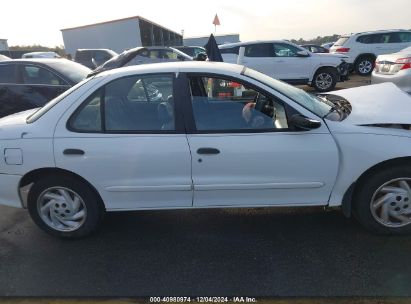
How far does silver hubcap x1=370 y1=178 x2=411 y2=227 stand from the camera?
10.3ft

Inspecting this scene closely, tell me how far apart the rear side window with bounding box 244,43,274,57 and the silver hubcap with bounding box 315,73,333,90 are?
63.6 inches

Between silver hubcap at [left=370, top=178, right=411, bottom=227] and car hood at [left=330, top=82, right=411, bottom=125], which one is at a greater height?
car hood at [left=330, top=82, right=411, bottom=125]

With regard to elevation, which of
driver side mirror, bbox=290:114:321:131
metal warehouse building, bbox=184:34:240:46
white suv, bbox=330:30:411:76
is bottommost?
metal warehouse building, bbox=184:34:240:46

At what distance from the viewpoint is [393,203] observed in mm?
3174

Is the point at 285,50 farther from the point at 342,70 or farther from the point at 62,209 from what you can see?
the point at 62,209

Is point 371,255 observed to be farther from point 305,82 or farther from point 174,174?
point 305,82

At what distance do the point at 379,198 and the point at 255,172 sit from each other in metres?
1.08

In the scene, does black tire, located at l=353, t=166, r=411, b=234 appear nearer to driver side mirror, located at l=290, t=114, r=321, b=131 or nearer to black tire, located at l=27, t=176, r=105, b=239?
driver side mirror, located at l=290, t=114, r=321, b=131

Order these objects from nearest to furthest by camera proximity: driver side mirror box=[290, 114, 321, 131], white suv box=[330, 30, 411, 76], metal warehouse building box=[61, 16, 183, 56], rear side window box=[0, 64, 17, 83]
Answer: driver side mirror box=[290, 114, 321, 131] < rear side window box=[0, 64, 17, 83] < white suv box=[330, 30, 411, 76] < metal warehouse building box=[61, 16, 183, 56]

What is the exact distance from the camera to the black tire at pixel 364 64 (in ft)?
47.4

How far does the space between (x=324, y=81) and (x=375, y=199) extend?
8978mm

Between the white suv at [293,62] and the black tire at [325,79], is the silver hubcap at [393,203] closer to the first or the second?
the white suv at [293,62]

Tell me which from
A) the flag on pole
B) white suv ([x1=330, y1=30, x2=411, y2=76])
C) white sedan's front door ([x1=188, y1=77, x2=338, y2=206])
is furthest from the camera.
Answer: white suv ([x1=330, y1=30, x2=411, y2=76])

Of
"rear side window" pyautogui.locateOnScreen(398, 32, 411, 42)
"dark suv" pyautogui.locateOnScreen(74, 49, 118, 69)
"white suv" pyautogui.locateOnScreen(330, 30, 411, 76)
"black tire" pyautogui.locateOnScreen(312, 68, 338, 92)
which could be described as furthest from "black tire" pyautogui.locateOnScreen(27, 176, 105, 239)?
"rear side window" pyautogui.locateOnScreen(398, 32, 411, 42)
